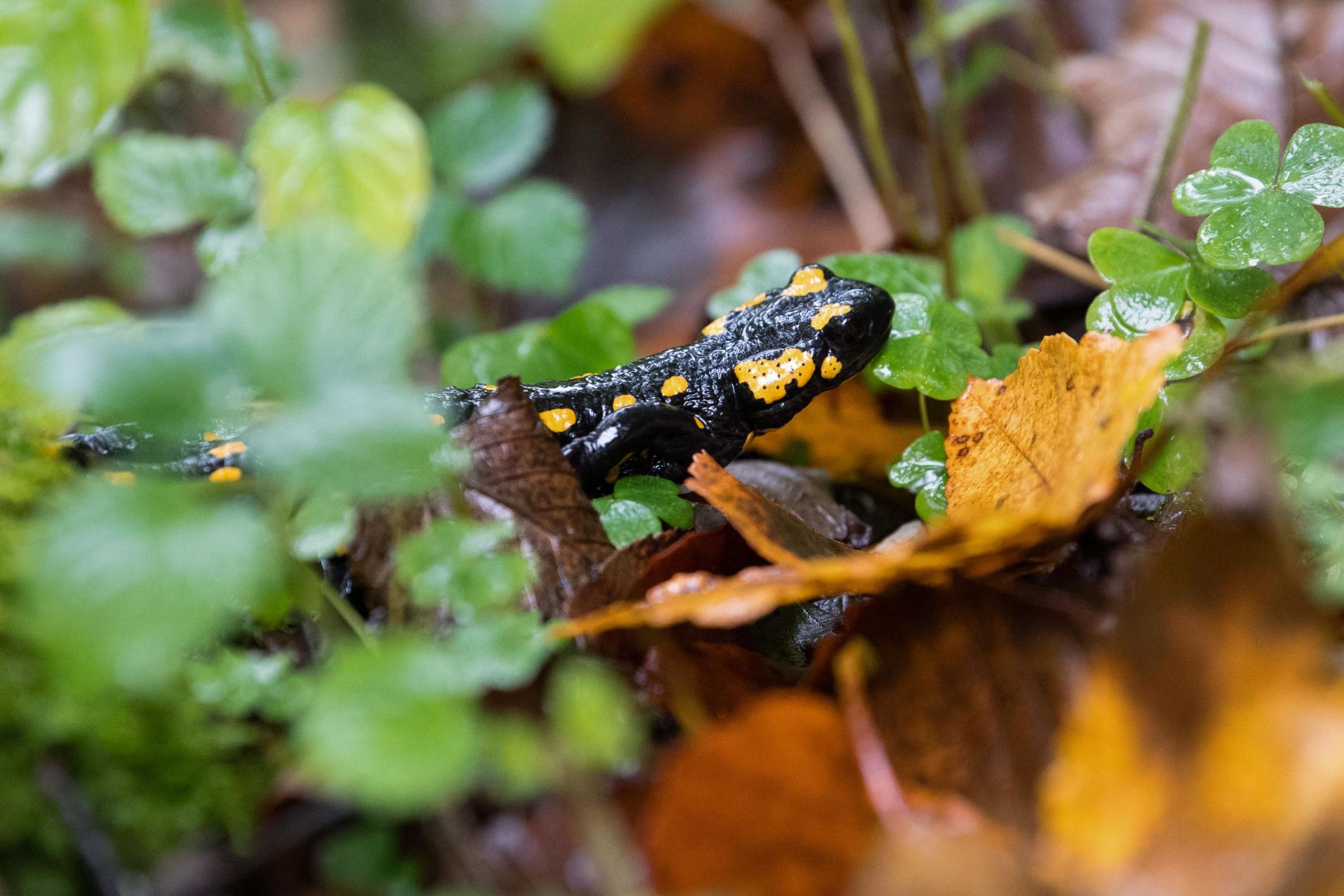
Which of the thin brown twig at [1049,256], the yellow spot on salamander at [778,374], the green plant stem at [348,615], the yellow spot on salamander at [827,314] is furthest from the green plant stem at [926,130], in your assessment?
the green plant stem at [348,615]

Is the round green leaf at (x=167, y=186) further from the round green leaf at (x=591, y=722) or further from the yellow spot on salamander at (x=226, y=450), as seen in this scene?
the round green leaf at (x=591, y=722)

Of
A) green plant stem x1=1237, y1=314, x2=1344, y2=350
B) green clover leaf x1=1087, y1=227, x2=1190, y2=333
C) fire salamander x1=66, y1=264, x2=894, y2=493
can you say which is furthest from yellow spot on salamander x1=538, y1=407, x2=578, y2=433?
green plant stem x1=1237, y1=314, x2=1344, y2=350

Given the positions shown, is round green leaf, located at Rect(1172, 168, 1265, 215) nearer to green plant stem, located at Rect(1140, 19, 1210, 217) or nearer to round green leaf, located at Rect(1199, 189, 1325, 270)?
round green leaf, located at Rect(1199, 189, 1325, 270)

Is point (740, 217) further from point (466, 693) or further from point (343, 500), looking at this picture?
point (466, 693)

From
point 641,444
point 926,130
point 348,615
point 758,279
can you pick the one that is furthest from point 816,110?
point 348,615

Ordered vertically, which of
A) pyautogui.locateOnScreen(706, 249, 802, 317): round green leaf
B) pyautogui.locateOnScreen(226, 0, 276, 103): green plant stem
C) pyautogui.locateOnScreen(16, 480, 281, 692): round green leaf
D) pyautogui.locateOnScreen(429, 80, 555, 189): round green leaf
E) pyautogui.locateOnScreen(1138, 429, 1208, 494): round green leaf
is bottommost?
pyautogui.locateOnScreen(1138, 429, 1208, 494): round green leaf

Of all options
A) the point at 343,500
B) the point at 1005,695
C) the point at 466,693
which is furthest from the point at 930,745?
the point at 343,500
